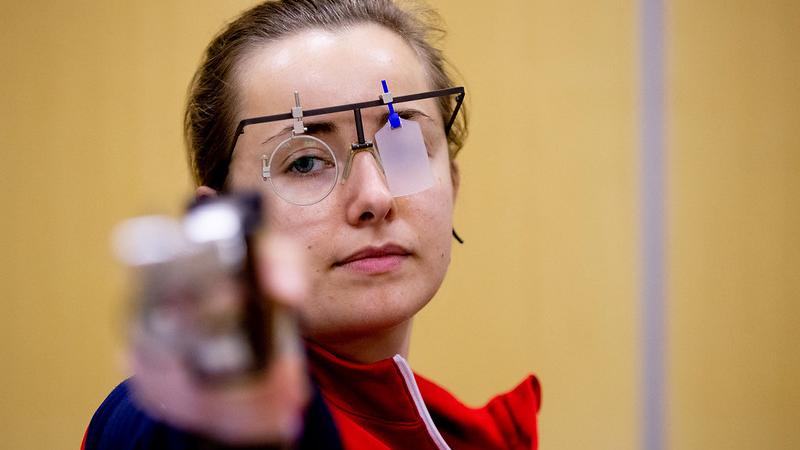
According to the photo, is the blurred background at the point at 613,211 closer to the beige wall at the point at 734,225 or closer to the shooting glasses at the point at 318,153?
the beige wall at the point at 734,225

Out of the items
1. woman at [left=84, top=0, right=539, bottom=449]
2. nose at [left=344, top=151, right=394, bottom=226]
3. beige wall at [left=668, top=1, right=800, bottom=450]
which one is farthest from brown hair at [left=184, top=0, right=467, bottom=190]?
beige wall at [left=668, top=1, right=800, bottom=450]

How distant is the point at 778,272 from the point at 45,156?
137 cm

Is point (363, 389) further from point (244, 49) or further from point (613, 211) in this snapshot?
point (613, 211)

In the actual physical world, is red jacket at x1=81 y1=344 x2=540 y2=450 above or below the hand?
below

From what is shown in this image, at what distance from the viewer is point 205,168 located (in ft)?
2.07

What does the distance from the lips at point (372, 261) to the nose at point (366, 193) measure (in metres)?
0.02

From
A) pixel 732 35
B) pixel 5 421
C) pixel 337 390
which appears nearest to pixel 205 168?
pixel 337 390

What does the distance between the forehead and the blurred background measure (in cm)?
58

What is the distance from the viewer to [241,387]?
0.67ft

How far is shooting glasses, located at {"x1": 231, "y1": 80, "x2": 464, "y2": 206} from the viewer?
0.53 metres

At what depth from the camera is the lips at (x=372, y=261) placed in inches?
20.1

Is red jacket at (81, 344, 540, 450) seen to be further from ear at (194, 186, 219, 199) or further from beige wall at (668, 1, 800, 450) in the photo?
beige wall at (668, 1, 800, 450)

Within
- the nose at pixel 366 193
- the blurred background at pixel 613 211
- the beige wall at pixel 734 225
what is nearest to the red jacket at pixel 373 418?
the nose at pixel 366 193

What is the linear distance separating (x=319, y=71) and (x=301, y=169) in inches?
3.2
